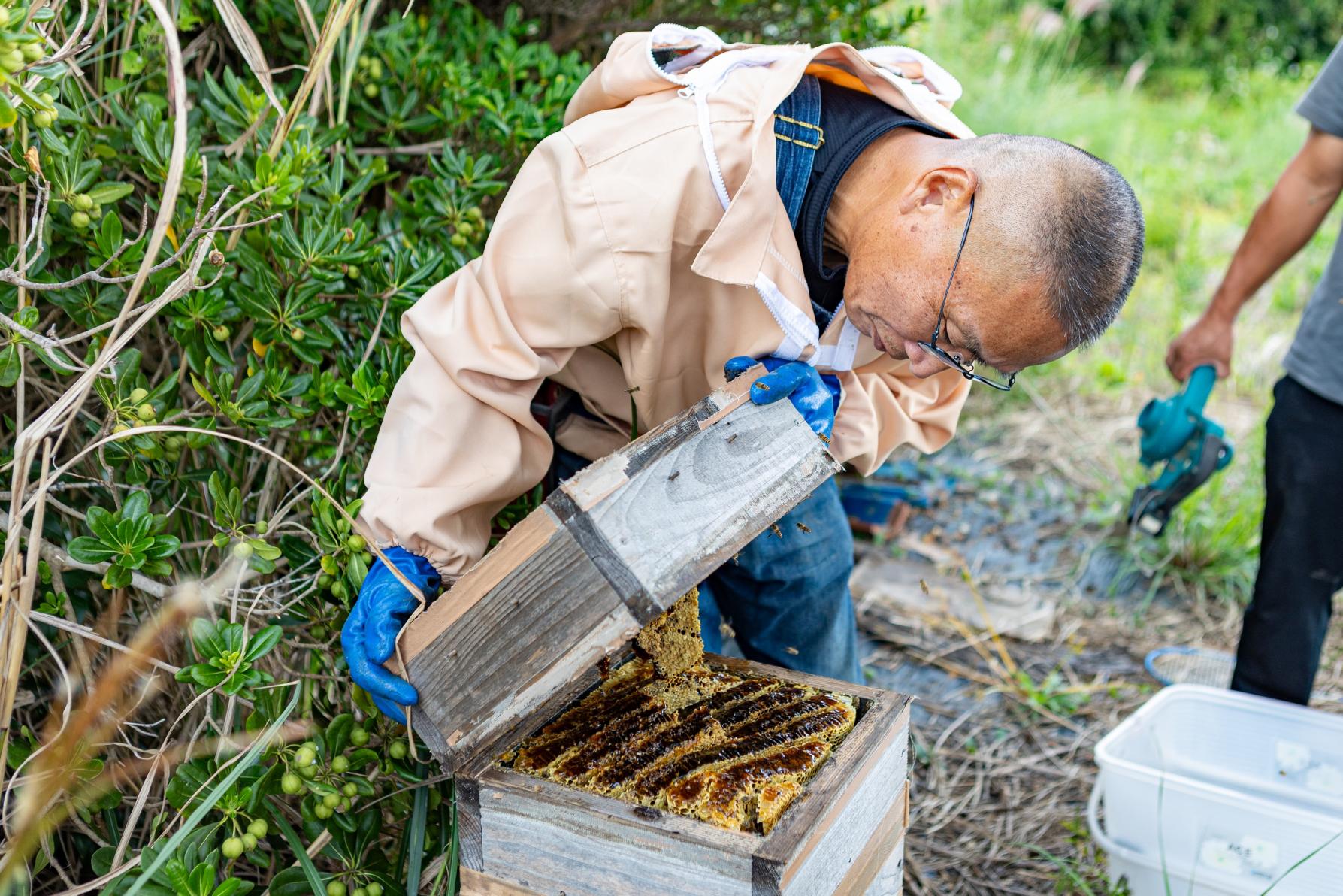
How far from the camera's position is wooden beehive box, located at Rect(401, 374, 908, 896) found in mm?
1338

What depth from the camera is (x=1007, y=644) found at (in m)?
3.44

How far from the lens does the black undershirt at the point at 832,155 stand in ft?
5.71

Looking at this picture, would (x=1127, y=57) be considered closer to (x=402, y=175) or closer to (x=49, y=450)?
(x=402, y=175)

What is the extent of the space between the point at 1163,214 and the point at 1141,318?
1.35m

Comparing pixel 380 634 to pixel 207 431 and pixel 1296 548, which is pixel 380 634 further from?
Result: pixel 1296 548

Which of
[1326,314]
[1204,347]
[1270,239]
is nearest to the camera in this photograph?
[1326,314]

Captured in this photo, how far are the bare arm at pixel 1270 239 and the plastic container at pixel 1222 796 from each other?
848 mm

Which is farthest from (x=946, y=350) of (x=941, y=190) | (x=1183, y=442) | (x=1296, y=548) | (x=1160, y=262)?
(x=1160, y=262)

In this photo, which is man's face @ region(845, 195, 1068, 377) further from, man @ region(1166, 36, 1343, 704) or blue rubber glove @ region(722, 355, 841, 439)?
man @ region(1166, 36, 1343, 704)

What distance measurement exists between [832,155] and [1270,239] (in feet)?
4.83

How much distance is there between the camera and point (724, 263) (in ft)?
5.33

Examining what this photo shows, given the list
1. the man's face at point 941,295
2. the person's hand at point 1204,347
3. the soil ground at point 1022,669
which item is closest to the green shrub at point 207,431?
the man's face at point 941,295

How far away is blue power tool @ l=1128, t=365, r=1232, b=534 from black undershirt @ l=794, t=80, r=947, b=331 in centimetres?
143

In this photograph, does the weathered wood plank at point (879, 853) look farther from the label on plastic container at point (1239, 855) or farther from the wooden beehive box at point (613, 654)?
the label on plastic container at point (1239, 855)
